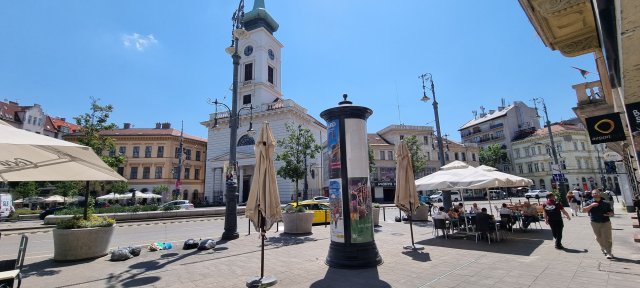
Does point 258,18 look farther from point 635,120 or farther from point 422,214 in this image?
point 635,120

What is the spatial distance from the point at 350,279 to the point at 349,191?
6.56 ft

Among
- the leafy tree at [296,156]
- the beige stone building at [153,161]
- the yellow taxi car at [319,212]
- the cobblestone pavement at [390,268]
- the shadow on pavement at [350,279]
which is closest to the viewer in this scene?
the shadow on pavement at [350,279]

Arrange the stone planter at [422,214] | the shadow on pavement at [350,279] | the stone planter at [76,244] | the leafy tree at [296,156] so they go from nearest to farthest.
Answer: the shadow on pavement at [350,279] → the stone planter at [76,244] → the stone planter at [422,214] → the leafy tree at [296,156]

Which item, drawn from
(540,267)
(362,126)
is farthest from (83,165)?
(540,267)

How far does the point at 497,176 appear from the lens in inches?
414

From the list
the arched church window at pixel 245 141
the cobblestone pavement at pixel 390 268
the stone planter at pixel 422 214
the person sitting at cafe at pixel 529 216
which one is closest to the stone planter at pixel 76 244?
the cobblestone pavement at pixel 390 268

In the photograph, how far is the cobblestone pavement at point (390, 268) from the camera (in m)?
5.70

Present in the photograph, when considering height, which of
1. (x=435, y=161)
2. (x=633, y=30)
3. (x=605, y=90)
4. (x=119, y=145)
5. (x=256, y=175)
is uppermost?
(x=119, y=145)

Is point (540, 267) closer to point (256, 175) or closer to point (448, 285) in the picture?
point (448, 285)

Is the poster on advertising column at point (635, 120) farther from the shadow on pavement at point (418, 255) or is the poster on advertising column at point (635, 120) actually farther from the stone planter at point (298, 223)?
the stone planter at point (298, 223)

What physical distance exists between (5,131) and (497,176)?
12.4 m

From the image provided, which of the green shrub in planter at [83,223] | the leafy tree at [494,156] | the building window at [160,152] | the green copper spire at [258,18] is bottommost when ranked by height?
the green shrub in planter at [83,223]

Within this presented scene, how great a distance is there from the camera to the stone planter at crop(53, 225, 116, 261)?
308 inches

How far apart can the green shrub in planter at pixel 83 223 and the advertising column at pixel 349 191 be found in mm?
6417
